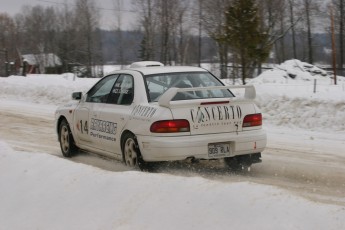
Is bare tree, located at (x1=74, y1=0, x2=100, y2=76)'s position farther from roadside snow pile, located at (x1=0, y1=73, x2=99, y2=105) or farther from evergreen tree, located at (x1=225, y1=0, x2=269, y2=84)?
evergreen tree, located at (x1=225, y1=0, x2=269, y2=84)

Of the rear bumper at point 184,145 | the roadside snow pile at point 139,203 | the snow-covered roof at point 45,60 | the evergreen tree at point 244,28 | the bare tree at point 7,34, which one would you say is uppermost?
the bare tree at point 7,34

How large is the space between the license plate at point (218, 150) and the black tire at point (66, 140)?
2955 millimetres

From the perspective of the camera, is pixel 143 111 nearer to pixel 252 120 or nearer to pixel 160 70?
pixel 160 70

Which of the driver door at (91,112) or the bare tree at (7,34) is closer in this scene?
the driver door at (91,112)

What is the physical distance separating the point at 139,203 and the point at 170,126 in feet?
7.56

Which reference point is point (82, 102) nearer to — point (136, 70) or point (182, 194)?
point (136, 70)

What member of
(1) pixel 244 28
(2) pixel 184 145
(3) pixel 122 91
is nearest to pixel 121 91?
(3) pixel 122 91

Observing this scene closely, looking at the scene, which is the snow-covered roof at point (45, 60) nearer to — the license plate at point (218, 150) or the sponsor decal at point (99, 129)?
the sponsor decal at point (99, 129)

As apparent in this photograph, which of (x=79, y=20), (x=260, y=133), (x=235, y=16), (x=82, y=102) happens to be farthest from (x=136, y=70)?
(x=79, y=20)

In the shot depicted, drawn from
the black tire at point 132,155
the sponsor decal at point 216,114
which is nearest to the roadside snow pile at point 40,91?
the black tire at point 132,155

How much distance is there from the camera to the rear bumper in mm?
6859

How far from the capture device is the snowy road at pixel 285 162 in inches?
275

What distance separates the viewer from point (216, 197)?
14.2ft

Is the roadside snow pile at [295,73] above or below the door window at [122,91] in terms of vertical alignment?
above
